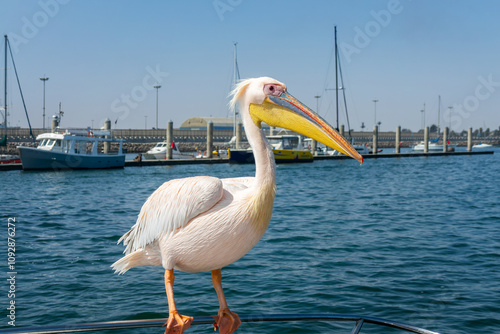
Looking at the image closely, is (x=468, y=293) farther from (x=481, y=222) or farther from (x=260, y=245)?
(x=481, y=222)

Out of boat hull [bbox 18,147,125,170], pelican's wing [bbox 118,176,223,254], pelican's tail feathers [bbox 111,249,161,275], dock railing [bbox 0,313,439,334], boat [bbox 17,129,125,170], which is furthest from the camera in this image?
boat [bbox 17,129,125,170]

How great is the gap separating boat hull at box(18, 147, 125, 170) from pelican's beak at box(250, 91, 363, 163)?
966 inches

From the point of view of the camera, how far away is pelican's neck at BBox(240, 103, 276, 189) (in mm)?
2041

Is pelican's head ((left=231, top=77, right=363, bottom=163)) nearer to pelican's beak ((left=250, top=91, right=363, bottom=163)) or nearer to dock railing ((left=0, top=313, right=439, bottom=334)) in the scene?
pelican's beak ((left=250, top=91, right=363, bottom=163))

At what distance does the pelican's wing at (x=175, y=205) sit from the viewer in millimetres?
2074

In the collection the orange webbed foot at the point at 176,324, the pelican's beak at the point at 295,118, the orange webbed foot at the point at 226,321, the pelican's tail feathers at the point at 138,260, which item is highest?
the pelican's beak at the point at 295,118

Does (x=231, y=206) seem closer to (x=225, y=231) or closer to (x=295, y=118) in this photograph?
(x=225, y=231)

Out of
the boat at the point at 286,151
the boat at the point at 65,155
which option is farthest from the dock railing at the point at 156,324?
the boat at the point at 286,151

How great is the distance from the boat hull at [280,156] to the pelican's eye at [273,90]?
1133 inches

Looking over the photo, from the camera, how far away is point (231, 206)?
2.04 meters

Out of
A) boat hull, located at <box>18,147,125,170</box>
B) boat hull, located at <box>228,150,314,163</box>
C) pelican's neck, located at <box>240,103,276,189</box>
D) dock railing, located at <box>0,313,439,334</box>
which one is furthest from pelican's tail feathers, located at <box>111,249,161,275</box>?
boat hull, located at <box>228,150,314,163</box>

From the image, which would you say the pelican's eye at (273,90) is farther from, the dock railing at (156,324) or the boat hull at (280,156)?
the boat hull at (280,156)

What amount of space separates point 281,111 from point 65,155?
82.3ft

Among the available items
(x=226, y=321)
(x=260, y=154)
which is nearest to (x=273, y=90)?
(x=260, y=154)
